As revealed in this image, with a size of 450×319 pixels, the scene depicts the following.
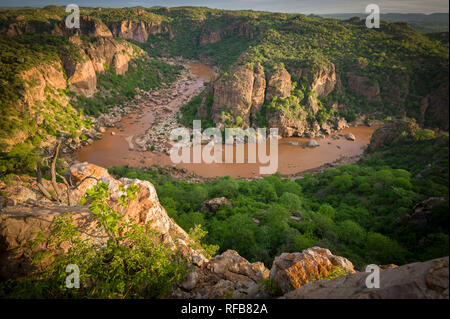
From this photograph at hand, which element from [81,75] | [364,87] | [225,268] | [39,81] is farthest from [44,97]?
[364,87]

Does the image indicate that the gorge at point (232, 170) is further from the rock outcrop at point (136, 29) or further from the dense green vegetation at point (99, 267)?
the rock outcrop at point (136, 29)

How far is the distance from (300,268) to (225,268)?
9.20 ft

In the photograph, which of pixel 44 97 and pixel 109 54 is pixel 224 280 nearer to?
pixel 44 97

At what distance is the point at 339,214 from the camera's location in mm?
16203

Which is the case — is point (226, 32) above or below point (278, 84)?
above

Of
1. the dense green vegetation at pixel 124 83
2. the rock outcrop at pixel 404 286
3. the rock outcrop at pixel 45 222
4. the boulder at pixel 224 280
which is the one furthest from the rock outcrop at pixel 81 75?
the rock outcrop at pixel 404 286

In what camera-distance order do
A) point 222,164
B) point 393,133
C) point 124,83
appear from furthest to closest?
point 124,83 → point 222,164 → point 393,133

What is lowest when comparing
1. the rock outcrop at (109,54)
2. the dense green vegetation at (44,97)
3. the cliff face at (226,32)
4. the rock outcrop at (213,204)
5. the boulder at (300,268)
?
the rock outcrop at (213,204)

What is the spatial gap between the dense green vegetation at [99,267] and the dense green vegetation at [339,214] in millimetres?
7074

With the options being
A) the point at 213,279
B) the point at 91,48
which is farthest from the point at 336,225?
the point at 91,48

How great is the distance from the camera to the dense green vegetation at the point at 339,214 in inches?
436

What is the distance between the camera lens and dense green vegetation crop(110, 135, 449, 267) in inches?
436

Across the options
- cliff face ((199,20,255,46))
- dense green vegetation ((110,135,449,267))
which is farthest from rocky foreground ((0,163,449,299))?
cliff face ((199,20,255,46))

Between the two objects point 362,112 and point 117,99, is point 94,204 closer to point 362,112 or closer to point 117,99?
point 117,99
